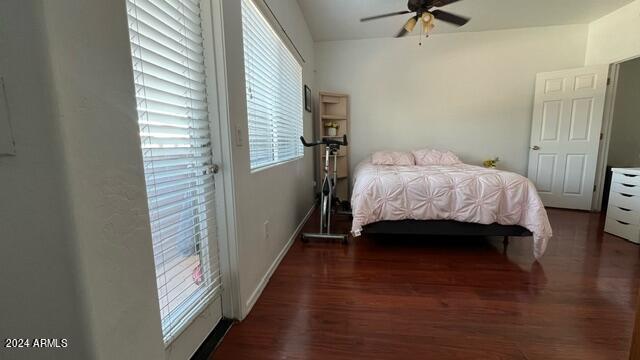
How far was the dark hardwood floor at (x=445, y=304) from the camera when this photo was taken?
1.21m

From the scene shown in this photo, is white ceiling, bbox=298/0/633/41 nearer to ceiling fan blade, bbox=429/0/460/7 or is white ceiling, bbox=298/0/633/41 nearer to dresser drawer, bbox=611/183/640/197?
ceiling fan blade, bbox=429/0/460/7

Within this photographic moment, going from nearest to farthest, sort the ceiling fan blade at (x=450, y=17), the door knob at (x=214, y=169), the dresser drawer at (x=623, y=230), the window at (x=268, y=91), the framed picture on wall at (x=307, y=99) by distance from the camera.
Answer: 1. the door knob at (x=214, y=169)
2. the window at (x=268, y=91)
3. the dresser drawer at (x=623, y=230)
4. the ceiling fan blade at (x=450, y=17)
5. the framed picture on wall at (x=307, y=99)

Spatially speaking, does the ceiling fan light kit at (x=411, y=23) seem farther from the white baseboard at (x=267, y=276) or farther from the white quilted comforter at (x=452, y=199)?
the white baseboard at (x=267, y=276)

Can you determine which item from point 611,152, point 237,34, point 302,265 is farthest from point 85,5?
point 611,152

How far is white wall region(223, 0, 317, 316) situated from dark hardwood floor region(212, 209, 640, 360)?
0.58 feet

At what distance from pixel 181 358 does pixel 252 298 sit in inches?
20.0

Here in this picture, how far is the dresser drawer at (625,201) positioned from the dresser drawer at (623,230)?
0.55 feet

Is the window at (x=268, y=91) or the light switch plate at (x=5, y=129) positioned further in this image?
the window at (x=268, y=91)

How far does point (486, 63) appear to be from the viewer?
3.67 meters

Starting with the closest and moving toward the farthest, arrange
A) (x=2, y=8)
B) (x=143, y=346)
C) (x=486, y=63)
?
(x=2, y=8) → (x=143, y=346) → (x=486, y=63)

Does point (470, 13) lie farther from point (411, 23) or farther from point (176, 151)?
point (176, 151)

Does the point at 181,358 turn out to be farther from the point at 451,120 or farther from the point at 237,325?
the point at 451,120

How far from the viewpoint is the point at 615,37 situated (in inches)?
122

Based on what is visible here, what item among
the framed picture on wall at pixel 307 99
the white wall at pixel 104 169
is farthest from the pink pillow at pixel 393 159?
the white wall at pixel 104 169
